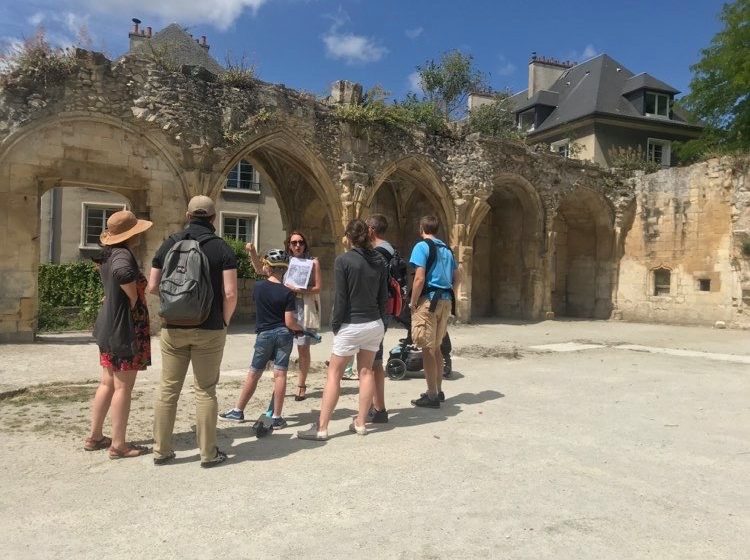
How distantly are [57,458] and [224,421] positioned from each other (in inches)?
52.8

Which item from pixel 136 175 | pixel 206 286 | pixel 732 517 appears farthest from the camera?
pixel 136 175

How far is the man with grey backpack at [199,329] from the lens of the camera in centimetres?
356

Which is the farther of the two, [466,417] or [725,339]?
[725,339]

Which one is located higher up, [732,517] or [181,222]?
[181,222]

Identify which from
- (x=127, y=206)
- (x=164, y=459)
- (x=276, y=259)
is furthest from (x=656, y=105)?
(x=164, y=459)

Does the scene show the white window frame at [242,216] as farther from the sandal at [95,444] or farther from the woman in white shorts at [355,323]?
the sandal at [95,444]

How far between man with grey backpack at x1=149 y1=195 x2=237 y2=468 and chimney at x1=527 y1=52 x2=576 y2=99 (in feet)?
96.1

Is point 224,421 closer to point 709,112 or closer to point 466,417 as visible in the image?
point 466,417

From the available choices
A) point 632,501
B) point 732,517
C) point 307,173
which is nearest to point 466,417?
point 632,501

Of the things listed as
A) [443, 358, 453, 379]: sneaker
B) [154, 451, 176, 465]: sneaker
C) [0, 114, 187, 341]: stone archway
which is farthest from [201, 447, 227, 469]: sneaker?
[0, 114, 187, 341]: stone archway

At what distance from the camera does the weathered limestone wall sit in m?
15.4

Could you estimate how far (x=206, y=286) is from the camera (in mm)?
3561

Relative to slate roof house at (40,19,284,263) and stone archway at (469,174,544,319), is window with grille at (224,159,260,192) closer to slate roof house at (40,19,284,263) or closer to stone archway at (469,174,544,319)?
slate roof house at (40,19,284,263)

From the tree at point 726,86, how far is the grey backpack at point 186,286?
18.4 metres
